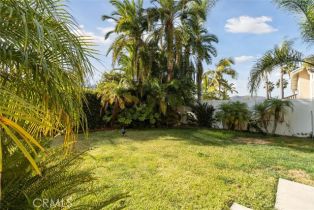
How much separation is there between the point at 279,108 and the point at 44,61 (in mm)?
10927

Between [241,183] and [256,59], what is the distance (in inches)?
227

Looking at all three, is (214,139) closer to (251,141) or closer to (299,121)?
(251,141)

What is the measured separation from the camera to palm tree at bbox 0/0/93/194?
1.66 metres

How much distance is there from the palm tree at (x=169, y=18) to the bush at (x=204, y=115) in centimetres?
269

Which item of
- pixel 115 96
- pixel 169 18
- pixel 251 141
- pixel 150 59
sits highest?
pixel 169 18

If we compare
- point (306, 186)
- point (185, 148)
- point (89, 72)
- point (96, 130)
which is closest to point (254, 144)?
point (185, 148)

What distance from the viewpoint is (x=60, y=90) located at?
6.59 ft

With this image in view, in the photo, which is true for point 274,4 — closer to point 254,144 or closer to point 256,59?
point 256,59

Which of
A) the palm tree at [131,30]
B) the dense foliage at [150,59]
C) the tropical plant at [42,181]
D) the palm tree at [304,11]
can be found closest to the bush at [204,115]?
the dense foliage at [150,59]

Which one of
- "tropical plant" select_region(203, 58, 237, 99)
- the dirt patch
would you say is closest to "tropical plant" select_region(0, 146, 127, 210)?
the dirt patch

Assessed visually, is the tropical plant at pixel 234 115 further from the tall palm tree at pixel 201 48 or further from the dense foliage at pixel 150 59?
the tall palm tree at pixel 201 48

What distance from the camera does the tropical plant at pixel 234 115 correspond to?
11984 mm

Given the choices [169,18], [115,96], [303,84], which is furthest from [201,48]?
[303,84]

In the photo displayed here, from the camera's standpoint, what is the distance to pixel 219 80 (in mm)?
23625
